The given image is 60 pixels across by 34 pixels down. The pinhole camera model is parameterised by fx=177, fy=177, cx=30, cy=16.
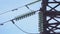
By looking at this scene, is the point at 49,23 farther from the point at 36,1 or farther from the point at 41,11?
the point at 36,1

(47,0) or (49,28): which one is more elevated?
(47,0)

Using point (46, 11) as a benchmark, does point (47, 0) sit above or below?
above

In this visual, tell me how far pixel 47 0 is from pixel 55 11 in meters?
0.70

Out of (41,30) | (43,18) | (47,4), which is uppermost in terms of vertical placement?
(47,4)

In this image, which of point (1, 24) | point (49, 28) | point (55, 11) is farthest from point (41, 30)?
point (1, 24)

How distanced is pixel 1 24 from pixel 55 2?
9.90 ft

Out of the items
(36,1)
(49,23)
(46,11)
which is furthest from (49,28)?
(36,1)

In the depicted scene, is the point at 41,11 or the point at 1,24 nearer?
the point at 41,11

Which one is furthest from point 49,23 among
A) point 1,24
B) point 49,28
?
point 1,24

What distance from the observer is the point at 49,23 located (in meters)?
8.90

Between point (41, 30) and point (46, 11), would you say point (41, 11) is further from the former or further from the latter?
point (41, 30)

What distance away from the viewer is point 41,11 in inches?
344

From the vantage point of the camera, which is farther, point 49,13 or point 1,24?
point 1,24

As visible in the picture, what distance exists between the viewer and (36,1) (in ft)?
27.6
